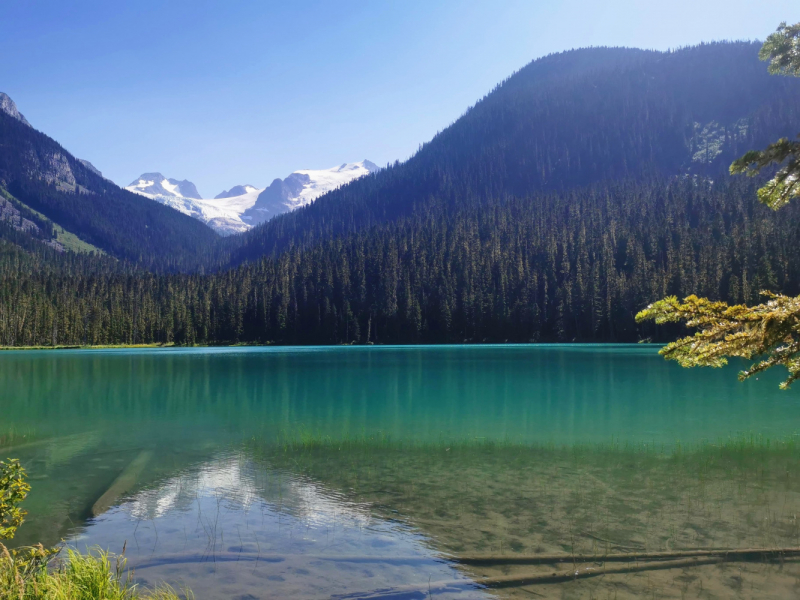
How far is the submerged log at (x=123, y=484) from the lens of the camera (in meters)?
14.7

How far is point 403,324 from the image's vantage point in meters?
159

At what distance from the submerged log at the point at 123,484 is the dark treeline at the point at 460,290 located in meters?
128

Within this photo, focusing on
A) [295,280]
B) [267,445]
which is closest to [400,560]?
[267,445]

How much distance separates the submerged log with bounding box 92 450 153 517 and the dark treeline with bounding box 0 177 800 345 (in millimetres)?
127839

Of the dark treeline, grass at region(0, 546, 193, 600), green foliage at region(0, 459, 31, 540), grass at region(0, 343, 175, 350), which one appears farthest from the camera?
grass at region(0, 343, 175, 350)

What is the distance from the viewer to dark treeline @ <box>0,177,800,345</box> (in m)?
141

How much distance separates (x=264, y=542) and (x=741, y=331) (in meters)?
10.5

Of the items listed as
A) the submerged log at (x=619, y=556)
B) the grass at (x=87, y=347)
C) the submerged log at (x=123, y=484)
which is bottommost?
the grass at (x=87, y=347)

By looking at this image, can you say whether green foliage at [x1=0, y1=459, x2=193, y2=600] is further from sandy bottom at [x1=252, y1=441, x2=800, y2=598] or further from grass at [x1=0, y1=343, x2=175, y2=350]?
grass at [x1=0, y1=343, x2=175, y2=350]

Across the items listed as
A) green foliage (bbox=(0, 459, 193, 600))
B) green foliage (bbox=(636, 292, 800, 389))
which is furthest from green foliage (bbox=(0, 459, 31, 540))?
green foliage (bbox=(636, 292, 800, 389))

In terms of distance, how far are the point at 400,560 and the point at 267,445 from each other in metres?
13.6

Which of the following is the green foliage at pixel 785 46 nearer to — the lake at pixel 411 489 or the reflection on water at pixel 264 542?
the lake at pixel 411 489

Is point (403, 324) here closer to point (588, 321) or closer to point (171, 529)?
point (588, 321)

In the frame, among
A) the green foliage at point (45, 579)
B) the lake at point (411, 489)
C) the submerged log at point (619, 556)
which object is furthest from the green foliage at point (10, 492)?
the submerged log at point (619, 556)
